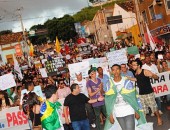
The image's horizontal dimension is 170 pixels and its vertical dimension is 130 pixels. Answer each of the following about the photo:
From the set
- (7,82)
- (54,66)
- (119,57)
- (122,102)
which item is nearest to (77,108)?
(122,102)

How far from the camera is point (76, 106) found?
7.32 meters

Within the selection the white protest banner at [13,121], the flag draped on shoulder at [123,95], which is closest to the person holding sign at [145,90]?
the flag draped on shoulder at [123,95]

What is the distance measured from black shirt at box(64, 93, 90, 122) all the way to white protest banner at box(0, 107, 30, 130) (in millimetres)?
4456

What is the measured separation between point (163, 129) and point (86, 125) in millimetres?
1998

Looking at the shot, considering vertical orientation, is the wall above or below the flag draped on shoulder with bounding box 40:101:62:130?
above

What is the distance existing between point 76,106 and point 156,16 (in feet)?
102

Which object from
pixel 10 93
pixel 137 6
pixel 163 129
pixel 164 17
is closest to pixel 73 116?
pixel 163 129

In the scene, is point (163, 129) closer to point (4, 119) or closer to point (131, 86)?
point (131, 86)

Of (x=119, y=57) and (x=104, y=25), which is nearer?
(x=119, y=57)

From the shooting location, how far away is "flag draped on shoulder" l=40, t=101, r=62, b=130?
5910 millimetres

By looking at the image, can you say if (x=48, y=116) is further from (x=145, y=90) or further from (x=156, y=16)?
(x=156, y=16)

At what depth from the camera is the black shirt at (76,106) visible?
730 centimetres

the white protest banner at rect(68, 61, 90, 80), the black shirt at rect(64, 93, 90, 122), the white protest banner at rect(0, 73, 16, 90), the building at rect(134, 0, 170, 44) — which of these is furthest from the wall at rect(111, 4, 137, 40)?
the black shirt at rect(64, 93, 90, 122)

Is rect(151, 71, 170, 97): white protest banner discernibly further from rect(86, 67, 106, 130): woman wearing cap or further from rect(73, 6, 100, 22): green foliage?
rect(73, 6, 100, 22): green foliage
